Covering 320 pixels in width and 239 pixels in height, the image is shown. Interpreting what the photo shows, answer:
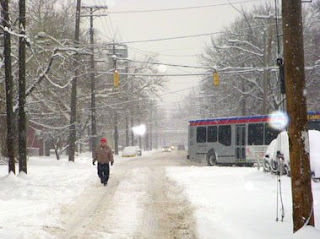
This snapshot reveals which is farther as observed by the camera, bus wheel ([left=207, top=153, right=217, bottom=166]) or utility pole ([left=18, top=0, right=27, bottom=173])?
bus wheel ([left=207, top=153, right=217, bottom=166])

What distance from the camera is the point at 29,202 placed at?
12.6 m

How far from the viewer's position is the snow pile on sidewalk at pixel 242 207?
8203mm

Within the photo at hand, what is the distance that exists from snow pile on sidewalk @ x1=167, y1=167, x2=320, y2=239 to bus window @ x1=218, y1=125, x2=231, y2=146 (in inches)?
452

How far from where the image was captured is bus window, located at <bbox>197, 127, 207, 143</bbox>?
31000mm

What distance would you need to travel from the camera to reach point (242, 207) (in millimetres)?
10961

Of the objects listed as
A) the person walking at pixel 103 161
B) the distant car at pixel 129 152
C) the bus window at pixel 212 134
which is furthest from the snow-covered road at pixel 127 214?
the distant car at pixel 129 152

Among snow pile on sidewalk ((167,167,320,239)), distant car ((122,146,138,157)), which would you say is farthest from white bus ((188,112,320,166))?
distant car ((122,146,138,157))

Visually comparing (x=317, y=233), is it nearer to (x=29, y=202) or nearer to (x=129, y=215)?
(x=129, y=215)

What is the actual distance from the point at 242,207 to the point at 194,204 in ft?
4.40

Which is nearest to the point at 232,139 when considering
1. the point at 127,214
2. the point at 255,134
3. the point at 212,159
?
the point at 255,134

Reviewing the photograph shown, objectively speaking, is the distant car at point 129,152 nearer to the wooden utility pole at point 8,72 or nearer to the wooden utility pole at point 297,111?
the wooden utility pole at point 8,72

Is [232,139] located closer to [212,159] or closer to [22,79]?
[212,159]

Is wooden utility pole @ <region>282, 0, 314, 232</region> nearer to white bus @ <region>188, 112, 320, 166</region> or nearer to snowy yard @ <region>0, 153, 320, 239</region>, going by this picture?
snowy yard @ <region>0, 153, 320, 239</region>

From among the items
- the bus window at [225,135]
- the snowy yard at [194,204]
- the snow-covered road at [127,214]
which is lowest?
the snow-covered road at [127,214]
